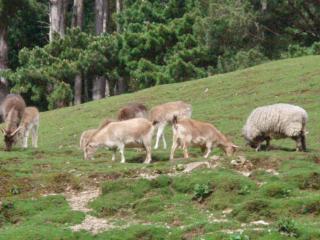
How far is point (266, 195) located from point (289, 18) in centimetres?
3127

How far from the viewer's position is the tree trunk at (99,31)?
52812 millimetres

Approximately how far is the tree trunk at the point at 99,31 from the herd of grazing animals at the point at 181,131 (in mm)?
27994

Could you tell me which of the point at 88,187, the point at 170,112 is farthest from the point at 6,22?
the point at 88,187

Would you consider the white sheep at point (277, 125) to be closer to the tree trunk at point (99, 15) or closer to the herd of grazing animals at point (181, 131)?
the herd of grazing animals at point (181, 131)

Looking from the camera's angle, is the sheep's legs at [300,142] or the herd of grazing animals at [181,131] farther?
the sheep's legs at [300,142]

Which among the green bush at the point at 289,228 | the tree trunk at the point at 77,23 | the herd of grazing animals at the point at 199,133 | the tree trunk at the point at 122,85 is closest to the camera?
the green bush at the point at 289,228

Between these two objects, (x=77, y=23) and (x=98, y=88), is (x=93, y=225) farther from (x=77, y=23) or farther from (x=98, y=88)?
(x=77, y=23)

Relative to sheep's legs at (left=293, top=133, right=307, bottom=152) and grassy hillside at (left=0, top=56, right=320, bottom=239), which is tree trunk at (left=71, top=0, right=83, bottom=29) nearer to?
grassy hillside at (left=0, top=56, right=320, bottom=239)

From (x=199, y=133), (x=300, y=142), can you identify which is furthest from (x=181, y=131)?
(x=300, y=142)

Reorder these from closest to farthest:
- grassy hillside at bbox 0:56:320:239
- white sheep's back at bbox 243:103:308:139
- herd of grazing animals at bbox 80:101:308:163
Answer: grassy hillside at bbox 0:56:320:239, herd of grazing animals at bbox 80:101:308:163, white sheep's back at bbox 243:103:308:139

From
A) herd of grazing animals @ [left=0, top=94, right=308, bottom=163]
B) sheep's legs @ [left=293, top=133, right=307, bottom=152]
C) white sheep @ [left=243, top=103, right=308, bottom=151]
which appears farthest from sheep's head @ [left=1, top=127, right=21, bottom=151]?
sheep's legs @ [left=293, top=133, right=307, bottom=152]

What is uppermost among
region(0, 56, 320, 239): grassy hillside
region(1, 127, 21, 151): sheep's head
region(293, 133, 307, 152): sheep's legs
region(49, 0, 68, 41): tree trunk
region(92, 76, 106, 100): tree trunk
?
region(49, 0, 68, 41): tree trunk

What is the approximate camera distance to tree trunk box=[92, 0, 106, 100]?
5281 cm

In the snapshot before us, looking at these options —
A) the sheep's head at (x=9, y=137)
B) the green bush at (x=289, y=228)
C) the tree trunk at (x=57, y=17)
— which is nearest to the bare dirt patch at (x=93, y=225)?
the green bush at (x=289, y=228)
